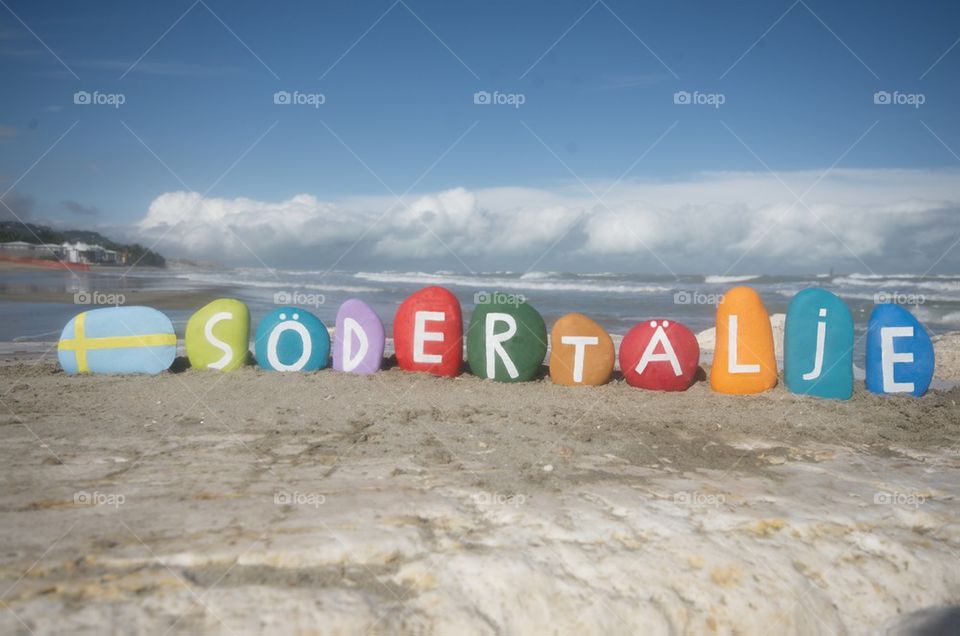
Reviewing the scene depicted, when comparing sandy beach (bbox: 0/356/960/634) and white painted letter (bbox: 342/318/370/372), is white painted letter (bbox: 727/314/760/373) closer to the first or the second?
sandy beach (bbox: 0/356/960/634)

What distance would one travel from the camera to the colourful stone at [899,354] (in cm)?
748

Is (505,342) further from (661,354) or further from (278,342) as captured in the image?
(278,342)

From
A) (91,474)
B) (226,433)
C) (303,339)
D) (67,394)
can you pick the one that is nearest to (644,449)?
(226,433)

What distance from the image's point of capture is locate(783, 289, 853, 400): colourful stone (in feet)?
23.5

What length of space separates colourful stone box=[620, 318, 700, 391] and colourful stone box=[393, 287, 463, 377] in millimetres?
1991

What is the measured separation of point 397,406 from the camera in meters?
6.33

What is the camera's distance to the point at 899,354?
750cm

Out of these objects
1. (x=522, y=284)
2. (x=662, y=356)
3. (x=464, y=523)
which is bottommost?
(x=464, y=523)

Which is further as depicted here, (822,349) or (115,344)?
(115,344)

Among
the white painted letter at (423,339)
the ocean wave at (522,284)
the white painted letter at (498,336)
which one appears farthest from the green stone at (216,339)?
the ocean wave at (522,284)

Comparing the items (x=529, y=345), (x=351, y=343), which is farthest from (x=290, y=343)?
(x=529, y=345)

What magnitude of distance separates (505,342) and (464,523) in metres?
4.23

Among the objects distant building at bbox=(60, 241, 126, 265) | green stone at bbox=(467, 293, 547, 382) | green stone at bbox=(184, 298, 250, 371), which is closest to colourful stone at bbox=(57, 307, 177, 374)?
green stone at bbox=(184, 298, 250, 371)

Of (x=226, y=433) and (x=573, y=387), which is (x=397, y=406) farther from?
(x=573, y=387)
